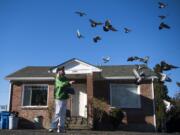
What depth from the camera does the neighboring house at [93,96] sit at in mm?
18719

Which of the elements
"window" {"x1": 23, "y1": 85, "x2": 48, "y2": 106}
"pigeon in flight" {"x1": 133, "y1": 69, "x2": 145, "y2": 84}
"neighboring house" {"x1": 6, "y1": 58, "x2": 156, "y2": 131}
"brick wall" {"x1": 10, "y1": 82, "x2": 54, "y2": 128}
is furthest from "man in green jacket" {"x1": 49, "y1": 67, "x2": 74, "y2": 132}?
"window" {"x1": 23, "y1": 85, "x2": 48, "y2": 106}

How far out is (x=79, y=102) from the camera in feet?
64.0

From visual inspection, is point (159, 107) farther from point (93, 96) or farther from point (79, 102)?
point (79, 102)

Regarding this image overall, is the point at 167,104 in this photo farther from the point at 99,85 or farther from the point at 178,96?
the point at 178,96

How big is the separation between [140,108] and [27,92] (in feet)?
24.7

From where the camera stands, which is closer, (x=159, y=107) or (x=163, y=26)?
(x=163, y=26)

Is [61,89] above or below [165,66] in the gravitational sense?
below

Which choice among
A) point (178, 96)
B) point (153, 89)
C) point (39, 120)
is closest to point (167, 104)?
point (153, 89)

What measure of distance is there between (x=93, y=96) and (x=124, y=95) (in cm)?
217

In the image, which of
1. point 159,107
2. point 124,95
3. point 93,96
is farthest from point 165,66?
point 124,95

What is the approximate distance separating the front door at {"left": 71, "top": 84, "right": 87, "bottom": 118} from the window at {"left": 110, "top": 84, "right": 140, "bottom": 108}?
1.83m

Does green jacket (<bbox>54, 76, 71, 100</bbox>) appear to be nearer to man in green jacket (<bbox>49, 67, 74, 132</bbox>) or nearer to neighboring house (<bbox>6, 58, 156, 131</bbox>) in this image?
man in green jacket (<bbox>49, 67, 74, 132</bbox>)

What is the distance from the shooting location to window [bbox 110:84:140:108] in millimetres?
19156

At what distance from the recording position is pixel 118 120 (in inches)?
698
